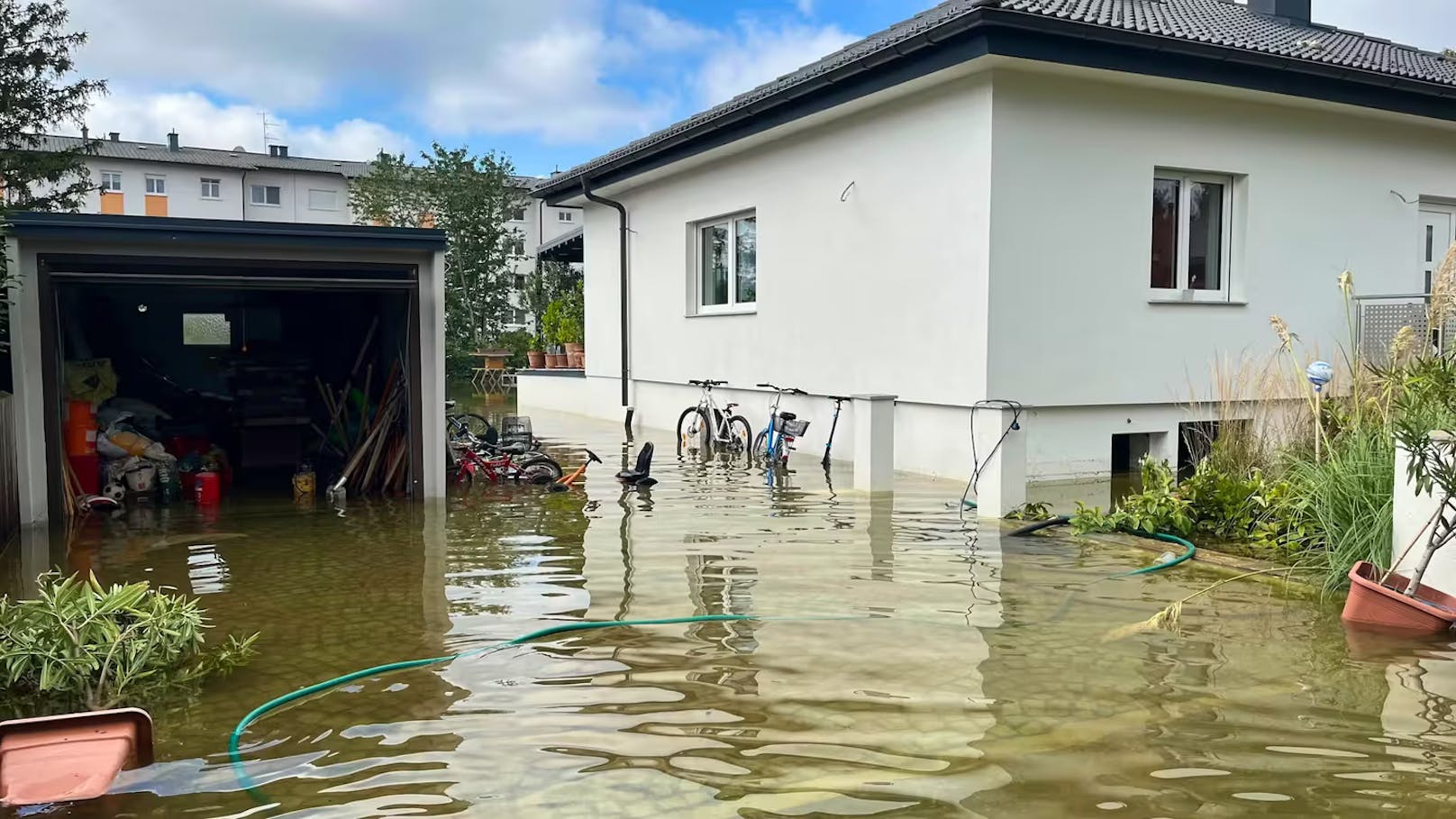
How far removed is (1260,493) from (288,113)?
6471 centimetres

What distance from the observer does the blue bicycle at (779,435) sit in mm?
12203

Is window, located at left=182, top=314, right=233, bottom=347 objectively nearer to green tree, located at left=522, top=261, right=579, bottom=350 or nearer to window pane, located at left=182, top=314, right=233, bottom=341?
window pane, located at left=182, top=314, right=233, bottom=341

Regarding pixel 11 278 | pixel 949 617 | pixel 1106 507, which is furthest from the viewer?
pixel 1106 507

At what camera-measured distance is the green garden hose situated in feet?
13.0

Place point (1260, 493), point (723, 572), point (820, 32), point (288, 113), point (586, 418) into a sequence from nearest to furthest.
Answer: point (723, 572) < point (1260, 493) < point (820, 32) < point (586, 418) < point (288, 113)

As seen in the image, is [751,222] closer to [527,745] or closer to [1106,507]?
[1106,507]

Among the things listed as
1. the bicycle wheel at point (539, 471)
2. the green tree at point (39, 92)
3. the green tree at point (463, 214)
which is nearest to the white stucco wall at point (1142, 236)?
the bicycle wheel at point (539, 471)

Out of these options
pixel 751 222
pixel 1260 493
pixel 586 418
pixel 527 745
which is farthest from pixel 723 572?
pixel 586 418

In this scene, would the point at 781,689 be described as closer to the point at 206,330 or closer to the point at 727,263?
the point at 206,330

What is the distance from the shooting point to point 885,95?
1146 cm

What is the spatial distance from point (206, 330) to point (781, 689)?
1060 centimetres

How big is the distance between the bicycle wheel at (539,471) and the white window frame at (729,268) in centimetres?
446

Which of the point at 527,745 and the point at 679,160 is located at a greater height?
the point at 679,160

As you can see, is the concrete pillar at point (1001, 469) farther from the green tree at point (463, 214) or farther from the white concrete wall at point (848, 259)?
the green tree at point (463, 214)
